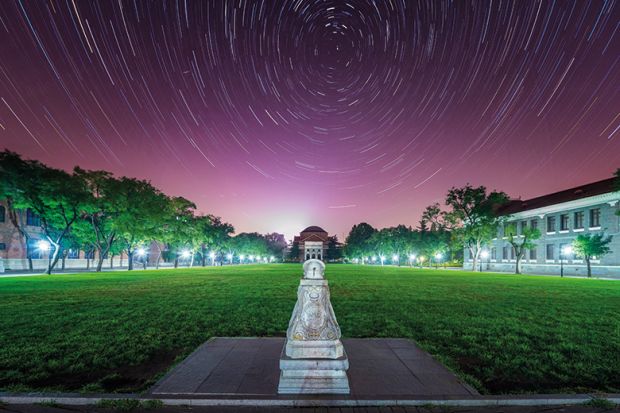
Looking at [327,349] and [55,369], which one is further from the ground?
[327,349]

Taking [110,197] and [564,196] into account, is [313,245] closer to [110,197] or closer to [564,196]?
[564,196]

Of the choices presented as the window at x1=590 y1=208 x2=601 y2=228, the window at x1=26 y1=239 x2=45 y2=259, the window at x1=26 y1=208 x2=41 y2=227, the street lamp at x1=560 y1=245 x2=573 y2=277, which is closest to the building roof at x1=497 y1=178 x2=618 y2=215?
the window at x1=590 y1=208 x2=601 y2=228

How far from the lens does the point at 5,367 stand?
6.48 m

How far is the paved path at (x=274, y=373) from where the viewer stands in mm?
5297

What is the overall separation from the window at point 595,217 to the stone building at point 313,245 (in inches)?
4225

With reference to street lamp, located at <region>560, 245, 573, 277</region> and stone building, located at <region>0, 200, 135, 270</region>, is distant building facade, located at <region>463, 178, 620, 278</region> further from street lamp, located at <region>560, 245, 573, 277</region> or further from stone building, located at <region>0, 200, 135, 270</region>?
stone building, located at <region>0, 200, 135, 270</region>

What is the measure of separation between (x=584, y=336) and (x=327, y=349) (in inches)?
300

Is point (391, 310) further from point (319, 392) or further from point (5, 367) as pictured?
point (5, 367)

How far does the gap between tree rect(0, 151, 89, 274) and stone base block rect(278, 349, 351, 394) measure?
38.3 metres

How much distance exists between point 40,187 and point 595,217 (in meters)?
60.9

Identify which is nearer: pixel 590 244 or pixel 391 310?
pixel 391 310

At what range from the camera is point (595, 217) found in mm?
45219

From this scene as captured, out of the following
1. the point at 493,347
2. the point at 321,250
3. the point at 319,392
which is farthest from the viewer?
the point at 321,250

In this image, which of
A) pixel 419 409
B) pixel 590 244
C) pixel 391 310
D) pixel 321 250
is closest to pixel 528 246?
pixel 590 244
